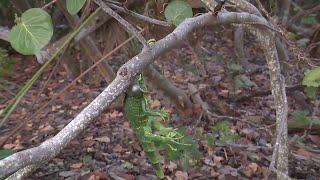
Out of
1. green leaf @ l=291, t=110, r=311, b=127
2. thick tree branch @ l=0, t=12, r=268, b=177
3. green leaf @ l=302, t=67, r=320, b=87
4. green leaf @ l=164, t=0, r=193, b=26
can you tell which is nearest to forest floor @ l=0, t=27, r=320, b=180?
green leaf @ l=291, t=110, r=311, b=127

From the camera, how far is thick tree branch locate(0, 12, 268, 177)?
2.07 ft

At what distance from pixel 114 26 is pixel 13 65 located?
188 centimetres

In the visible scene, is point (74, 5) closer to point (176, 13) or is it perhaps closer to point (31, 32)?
point (31, 32)

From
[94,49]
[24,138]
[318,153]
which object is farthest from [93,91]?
[318,153]

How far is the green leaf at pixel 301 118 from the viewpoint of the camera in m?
2.32

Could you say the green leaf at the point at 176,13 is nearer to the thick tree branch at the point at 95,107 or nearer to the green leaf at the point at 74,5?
the thick tree branch at the point at 95,107

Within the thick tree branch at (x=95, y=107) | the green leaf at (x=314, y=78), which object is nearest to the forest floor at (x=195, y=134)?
the green leaf at (x=314, y=78)

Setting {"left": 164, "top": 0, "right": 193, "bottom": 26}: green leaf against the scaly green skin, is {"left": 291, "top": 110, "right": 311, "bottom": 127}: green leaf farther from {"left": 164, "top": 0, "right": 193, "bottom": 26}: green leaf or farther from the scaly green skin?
the scaly green skin

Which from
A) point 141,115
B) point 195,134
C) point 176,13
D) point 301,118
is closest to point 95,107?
point 141,115

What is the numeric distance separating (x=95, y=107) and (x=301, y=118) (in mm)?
1807

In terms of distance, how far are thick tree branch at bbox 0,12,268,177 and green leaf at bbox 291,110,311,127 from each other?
137 centimetres

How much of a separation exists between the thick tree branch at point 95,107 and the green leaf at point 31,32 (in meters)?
0.32

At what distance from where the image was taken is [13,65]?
3904 mm

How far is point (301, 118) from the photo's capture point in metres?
2.33
